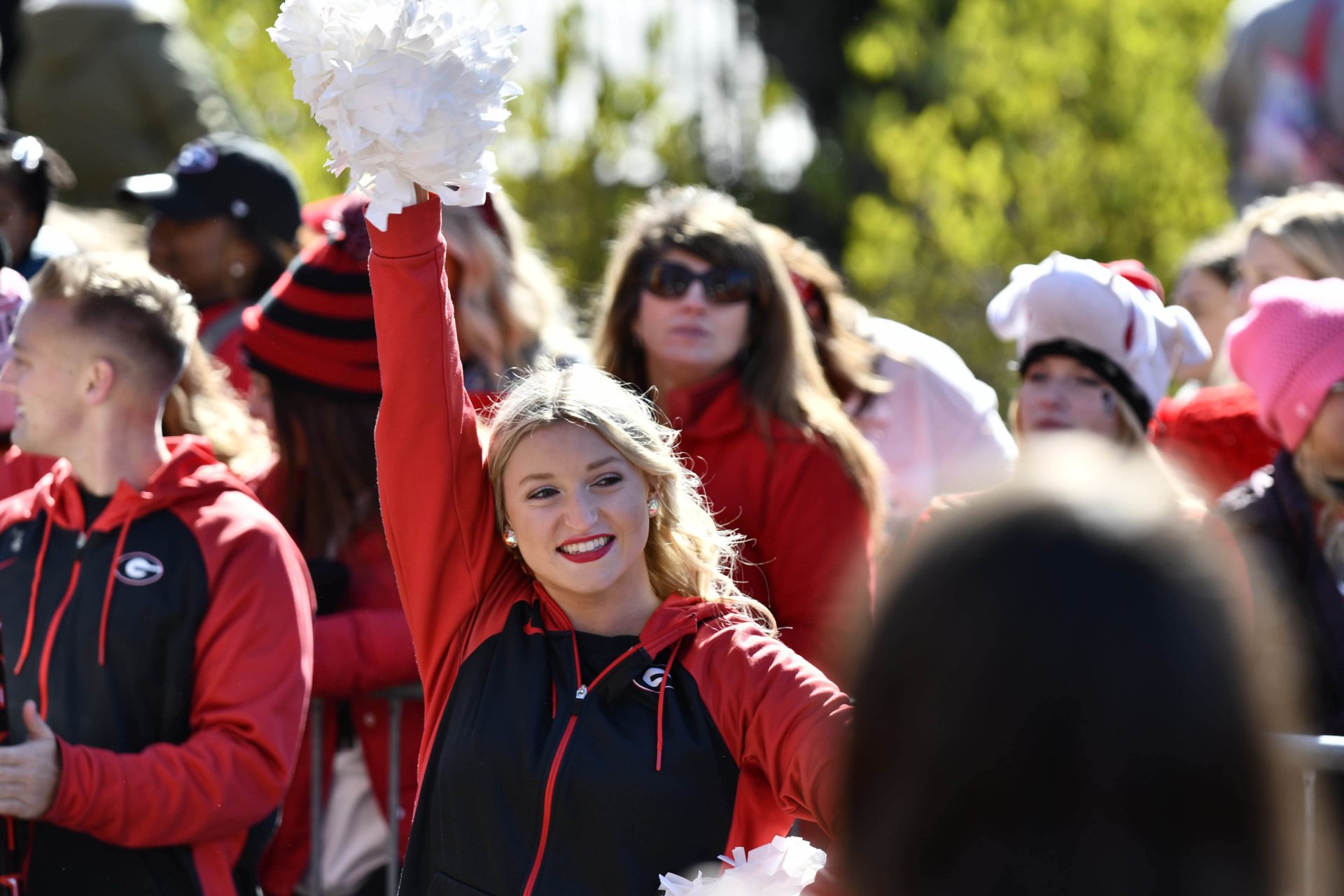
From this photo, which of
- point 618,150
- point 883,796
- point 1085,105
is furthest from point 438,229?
point 1085,105

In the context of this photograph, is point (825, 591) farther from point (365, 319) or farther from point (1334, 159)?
point (1334, 159)

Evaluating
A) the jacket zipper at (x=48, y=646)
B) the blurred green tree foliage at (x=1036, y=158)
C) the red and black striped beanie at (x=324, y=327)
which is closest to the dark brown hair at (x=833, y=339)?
the red and black striped beanie at (x=324, y=327)

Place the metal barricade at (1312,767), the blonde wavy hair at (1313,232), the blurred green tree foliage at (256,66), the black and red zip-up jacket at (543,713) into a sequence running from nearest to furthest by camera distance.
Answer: the black and red zip-up jacket at (543,713), the metal barricade at (1312,767), the blonde wavy hair at (1313,232), the blurred green tree foliage at (256,66)

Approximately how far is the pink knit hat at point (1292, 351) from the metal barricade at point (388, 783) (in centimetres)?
197

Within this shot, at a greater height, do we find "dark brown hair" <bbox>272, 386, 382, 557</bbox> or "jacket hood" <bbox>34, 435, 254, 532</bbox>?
"dark brown hair" <bbox>272, 386, 382, 557</bbox>

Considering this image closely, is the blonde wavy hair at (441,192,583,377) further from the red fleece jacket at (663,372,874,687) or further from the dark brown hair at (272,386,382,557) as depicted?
the red fleece jacket at (663,372,874,687)

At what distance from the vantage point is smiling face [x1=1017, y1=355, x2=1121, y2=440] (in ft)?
11.8

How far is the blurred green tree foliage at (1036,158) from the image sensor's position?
11.3 metres

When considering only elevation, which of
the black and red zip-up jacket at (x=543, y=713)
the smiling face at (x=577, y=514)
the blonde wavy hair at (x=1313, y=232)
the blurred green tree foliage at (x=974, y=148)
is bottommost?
the black and red zip-up jacket at (x=543, y=713)

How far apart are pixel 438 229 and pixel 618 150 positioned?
9.32 meters

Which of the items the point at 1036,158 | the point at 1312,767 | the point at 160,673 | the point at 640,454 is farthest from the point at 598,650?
the point at 1036,158

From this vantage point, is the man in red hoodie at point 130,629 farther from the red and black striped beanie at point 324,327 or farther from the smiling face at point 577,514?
the smiling face at point 577,514

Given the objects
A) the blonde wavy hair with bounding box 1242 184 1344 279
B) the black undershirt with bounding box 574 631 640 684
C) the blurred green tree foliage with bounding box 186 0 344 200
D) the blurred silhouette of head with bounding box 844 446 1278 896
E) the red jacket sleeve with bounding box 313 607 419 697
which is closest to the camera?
the blurred silhouette of head with bounding box 844 446 1278 896

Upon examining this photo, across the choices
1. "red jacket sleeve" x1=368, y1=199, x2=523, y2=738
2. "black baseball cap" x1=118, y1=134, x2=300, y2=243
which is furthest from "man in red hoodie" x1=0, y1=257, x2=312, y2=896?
"black baseball cap" x1=118, y1=134, x2=300, y2=243
